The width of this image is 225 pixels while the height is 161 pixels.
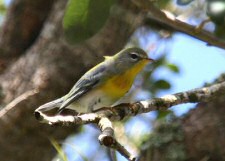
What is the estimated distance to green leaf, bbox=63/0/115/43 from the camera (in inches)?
72.7

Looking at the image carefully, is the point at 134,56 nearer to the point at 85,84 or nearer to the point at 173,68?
the point at 85,84

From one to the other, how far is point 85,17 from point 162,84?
148 cm

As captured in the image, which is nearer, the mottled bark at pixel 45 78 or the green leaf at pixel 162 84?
the mottled bark at pixel 45 78

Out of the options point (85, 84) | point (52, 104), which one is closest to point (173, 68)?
point (85, 84)

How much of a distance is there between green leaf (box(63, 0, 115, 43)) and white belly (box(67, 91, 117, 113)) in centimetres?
88

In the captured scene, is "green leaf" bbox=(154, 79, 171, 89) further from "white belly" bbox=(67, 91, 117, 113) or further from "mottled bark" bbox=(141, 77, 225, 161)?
"white belly" bbox=(67, 91, 117, 113)

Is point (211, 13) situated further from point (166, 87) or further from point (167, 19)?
point (166, 87)

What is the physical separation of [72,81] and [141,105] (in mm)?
964

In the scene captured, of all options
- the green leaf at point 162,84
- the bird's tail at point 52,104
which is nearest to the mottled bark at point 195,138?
the green leaf at point 162,84

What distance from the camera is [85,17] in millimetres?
1880

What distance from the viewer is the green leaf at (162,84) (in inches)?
127

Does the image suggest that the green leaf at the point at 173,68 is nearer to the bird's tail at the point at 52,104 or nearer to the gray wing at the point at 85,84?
→ the gray wing at the point at 85,84

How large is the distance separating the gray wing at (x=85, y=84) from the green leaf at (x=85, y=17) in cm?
84

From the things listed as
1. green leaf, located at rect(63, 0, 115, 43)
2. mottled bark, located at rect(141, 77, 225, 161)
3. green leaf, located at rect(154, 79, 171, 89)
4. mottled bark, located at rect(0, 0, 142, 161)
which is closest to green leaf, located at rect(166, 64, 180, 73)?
green leaf, located at rect(154, 79, 171, 89)
